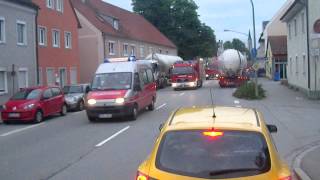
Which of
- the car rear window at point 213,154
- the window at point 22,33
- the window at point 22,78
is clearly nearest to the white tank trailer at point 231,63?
the window at point 22,78

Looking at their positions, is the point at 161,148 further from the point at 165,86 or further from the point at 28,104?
the point at 165,86

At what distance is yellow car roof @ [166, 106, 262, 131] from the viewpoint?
5664mm

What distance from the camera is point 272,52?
69062 mm

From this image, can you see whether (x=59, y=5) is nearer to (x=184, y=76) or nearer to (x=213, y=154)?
(x=184, y=76)

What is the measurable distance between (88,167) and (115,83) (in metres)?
10.9

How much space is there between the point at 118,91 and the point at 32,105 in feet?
12.4

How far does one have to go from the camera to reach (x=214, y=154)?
5391 millimetres

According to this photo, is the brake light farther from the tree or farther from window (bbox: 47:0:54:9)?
the tree

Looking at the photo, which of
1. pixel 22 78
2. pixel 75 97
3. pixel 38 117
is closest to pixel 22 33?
pixel 22 78

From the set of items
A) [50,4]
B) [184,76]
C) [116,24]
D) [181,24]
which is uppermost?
[181,24]

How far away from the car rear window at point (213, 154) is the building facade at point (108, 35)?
160 ft

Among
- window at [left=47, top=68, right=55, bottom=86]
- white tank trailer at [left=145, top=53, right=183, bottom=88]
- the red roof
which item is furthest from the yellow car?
the red roof

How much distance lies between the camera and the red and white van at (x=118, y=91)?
20875 mm

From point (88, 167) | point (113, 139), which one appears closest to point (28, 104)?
point (113, 139)
